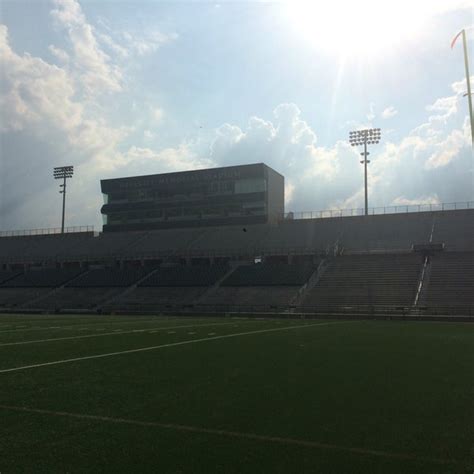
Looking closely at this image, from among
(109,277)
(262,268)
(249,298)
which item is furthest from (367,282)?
(109,277)

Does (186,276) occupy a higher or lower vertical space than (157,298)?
higher

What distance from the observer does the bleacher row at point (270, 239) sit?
4641cm

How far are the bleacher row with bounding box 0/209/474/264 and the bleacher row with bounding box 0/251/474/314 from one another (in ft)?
9.39

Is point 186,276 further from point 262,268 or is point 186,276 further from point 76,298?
point 76,298

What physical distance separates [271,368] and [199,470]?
5.41 m

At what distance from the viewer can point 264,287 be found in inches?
1642

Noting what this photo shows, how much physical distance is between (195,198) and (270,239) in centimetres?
1177

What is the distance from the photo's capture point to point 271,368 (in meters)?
9.48

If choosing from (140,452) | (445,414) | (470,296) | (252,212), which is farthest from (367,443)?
(252,212)

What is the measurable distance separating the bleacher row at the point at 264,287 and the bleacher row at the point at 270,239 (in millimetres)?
2861

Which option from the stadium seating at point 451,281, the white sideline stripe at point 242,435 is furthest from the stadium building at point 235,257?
the white sideline stripe at point 242,435

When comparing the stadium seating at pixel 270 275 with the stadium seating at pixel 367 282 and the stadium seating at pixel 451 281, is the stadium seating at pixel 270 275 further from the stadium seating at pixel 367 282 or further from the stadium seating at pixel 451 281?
the stadium seating at pixel 451 281

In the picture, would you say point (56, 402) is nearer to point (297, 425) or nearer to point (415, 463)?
point (297, 425)

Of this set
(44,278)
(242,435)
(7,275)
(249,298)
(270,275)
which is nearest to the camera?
(242,435)
